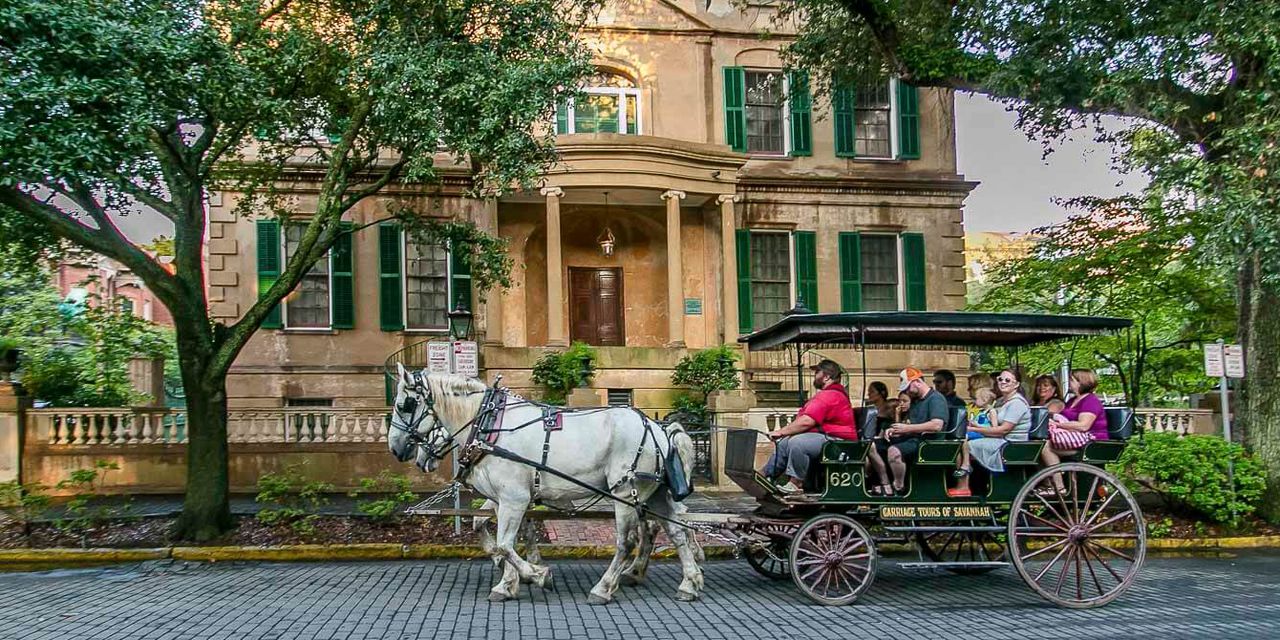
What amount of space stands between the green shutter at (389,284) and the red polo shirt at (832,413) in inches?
549

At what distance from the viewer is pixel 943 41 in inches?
600

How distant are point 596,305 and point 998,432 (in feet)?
47.9

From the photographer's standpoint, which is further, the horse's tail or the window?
the window

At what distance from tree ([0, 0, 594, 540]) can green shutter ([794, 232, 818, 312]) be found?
10.7 meters

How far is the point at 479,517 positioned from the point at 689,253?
14.0 meters

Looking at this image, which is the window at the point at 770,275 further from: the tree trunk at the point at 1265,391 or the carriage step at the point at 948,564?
the carriage step at the point at 948,564

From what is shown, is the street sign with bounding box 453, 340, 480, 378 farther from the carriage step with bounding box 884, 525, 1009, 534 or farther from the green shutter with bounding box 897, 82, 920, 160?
the green shutter with bounding box 897, 82, 920, 160

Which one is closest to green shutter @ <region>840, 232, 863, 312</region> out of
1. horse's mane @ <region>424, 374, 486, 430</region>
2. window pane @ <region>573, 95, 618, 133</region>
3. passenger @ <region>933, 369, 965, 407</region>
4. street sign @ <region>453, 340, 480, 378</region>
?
window pane @ <region>573, 95, 618, 133</region>

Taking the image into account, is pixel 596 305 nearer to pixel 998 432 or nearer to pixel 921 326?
pixel 921 326

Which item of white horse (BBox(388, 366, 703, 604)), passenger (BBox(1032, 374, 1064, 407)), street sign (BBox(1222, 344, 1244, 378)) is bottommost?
white horse (BBox(388, 366, 703, 604))

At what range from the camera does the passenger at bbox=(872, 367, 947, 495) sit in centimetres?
888

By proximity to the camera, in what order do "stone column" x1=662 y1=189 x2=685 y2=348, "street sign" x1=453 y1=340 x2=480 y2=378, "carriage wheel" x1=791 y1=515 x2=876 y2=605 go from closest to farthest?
"carriage wheel" x1=791 y1=515 x2=876 y2=605 → "street sign" x1=453 y1=340 x2=480 y2=378 → "stone column" x1=662 y1=189 x2=685 y2=348

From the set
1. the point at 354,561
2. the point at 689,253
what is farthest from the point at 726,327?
the point at 354,561

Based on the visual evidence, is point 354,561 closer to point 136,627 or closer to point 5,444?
point 136,627
